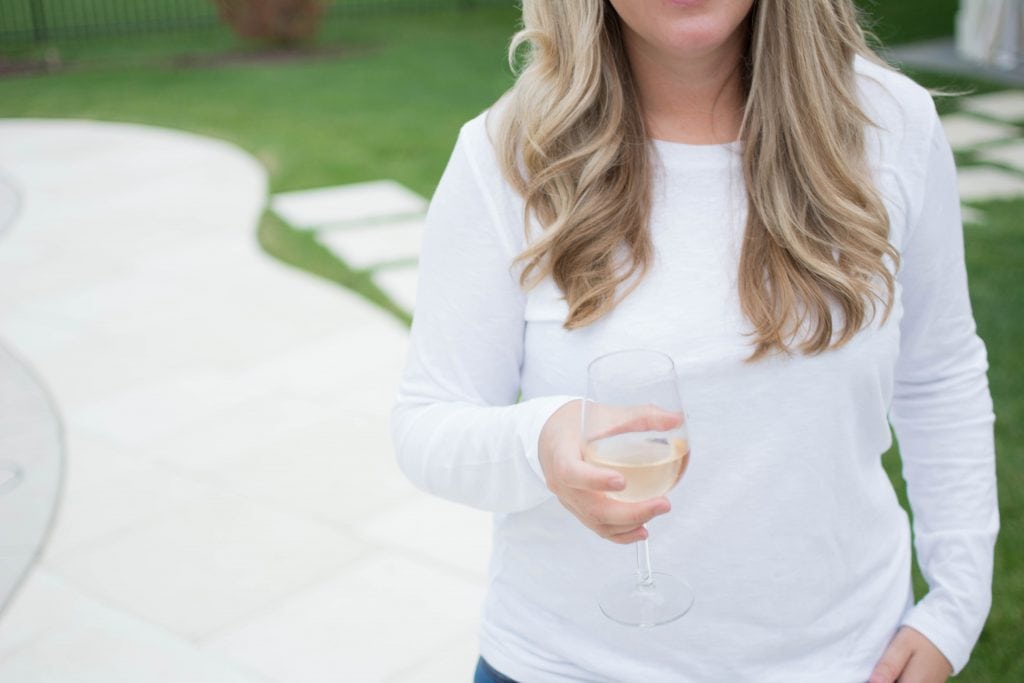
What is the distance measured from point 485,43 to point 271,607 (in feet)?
33.4

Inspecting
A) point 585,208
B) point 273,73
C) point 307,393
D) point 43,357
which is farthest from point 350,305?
point 273,73

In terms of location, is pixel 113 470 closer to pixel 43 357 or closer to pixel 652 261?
pixel 43 357

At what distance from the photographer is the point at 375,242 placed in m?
6.49

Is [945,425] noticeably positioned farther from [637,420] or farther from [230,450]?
Answer: [230,450]

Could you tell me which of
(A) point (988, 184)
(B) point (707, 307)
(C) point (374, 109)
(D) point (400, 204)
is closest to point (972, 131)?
(A) point (988, 184)

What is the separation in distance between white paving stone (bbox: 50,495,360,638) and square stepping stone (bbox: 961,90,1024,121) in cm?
609

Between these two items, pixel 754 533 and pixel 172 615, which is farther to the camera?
pixel 172 615

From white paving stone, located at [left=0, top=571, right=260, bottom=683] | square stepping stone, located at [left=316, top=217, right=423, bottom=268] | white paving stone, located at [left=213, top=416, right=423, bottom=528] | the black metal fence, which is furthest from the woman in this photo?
the black metal fence

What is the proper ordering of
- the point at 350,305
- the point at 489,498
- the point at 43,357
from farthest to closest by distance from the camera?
the point at 350,305 → the point at 43,357 → the point at 489,498

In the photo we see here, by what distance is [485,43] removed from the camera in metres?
12.8

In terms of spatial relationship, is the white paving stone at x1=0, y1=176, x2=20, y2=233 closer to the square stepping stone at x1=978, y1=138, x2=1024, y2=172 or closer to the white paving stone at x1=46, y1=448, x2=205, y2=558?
the white paving stone at x1=46, y1=448, x2=205, y2=558

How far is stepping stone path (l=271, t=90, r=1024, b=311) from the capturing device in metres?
6.20

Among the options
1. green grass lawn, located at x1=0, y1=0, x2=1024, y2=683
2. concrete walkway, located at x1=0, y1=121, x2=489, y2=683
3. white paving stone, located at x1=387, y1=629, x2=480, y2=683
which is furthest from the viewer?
green grass lawn, located at x1=0, y1=0, x2=1024, y2=683

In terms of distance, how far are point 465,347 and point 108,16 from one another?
628 inches
